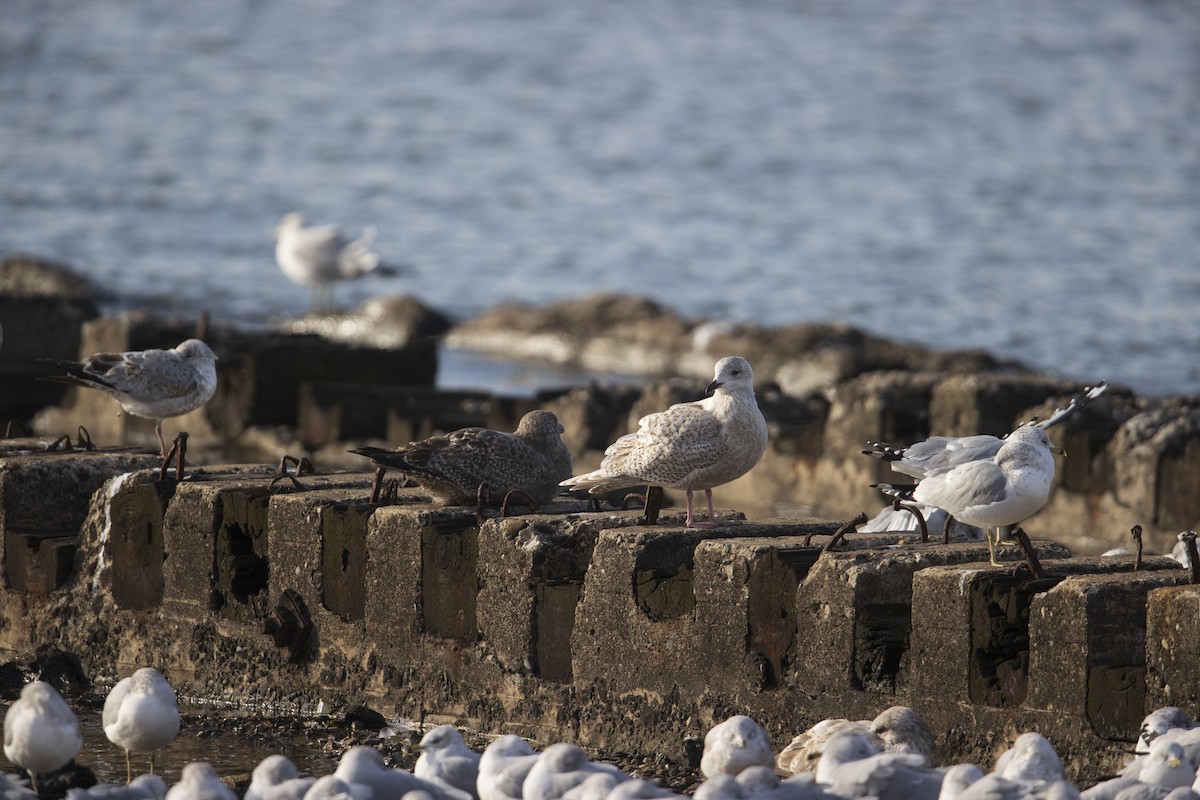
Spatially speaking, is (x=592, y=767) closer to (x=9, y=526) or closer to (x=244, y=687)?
(x=244, y=687)

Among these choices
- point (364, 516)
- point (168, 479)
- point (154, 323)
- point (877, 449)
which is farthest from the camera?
point (154, 323)

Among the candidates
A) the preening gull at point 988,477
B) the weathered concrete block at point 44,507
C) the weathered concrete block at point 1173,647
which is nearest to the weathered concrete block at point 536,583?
the preening gull at point 988,477

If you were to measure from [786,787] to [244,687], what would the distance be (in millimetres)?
3129

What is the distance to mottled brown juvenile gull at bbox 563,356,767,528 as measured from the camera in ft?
21.4

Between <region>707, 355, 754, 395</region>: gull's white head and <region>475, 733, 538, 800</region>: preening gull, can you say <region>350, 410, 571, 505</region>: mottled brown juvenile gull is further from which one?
<region>475, 733, 538, 800</region>: preening gull

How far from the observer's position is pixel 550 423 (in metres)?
7.38

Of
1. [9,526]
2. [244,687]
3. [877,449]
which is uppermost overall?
[877,449]

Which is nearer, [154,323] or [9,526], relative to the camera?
[9,526]

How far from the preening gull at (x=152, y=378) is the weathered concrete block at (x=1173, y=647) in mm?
4054

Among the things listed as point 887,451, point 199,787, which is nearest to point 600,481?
point 887,451

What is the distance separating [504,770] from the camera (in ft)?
18.1

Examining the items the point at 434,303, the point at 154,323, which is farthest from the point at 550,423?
the point at 434,303

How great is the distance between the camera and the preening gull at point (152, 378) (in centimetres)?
784

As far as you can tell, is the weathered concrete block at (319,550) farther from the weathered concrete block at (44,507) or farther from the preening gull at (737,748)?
the preening gull at (737,748)
